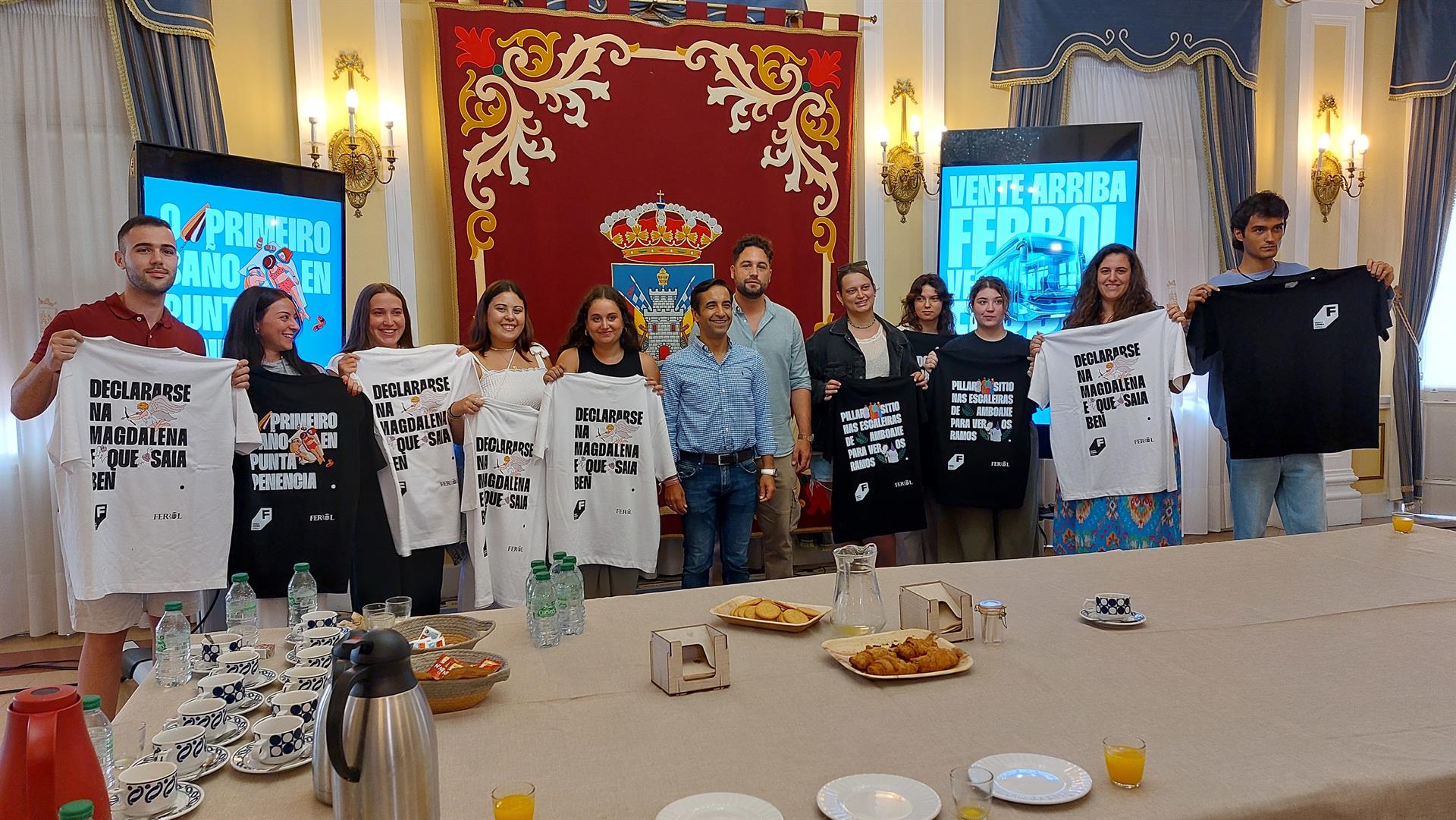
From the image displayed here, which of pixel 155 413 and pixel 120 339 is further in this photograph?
pixel 120 339

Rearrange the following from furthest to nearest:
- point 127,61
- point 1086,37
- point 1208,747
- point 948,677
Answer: point 1086,37, point 127,61, point 948,677, point 1208,747

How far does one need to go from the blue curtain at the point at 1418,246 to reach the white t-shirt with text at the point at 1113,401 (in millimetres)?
4145

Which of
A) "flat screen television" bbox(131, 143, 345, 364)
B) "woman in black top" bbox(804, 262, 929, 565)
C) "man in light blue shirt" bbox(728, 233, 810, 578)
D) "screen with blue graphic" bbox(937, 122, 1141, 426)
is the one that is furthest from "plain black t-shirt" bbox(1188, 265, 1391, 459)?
"flat screen television" bbox(131, 143, 345, 364)

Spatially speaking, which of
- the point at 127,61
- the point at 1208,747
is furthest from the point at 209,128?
the point at 1208,747

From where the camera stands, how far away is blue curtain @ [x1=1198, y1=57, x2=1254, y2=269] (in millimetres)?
6418

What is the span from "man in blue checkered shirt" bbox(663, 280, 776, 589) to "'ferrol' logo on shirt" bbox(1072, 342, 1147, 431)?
1376 millimetres

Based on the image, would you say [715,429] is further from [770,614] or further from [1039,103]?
[1039,103]

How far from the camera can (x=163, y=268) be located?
3.34m

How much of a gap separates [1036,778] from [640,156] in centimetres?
459

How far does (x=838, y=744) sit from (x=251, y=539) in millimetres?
2651

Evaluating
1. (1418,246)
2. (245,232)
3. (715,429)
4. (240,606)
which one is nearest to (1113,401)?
(715,429)

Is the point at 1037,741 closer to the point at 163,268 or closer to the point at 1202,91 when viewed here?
the point at 163,268

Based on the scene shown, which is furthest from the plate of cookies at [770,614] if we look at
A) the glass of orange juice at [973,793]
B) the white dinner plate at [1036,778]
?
the glass of orange juice at [973,793]

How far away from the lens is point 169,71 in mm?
4664
